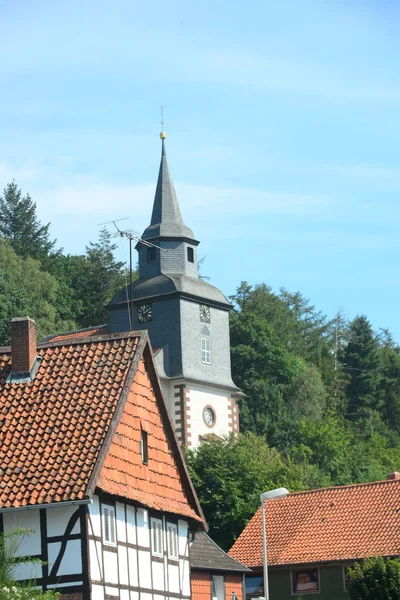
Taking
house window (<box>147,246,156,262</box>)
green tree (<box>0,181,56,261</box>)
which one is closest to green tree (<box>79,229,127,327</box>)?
green tree (<box>0,181,56,261</box>)

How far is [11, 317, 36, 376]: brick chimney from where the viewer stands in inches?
1405

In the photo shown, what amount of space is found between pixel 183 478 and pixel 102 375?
5.23m

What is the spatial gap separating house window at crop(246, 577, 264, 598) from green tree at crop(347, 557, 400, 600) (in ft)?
26.4

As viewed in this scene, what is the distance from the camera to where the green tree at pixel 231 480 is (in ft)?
231

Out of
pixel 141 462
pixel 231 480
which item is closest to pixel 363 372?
pixel 231 480

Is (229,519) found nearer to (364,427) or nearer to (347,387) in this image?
(364,427)

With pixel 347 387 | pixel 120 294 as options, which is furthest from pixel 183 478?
pixel 347 387

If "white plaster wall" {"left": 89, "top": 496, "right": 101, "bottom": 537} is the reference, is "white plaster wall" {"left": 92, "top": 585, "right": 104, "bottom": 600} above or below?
below

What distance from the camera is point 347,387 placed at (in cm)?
12825

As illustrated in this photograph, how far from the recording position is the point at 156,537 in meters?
37.2

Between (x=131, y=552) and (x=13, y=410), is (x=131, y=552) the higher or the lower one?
the lower one

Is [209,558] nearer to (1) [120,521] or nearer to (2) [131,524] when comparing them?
(2) [131,524]

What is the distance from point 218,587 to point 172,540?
1277 centimetres

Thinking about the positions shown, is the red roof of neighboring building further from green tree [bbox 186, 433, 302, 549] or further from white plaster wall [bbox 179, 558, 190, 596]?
green tree [bbox 186, 433, 302, 549]
